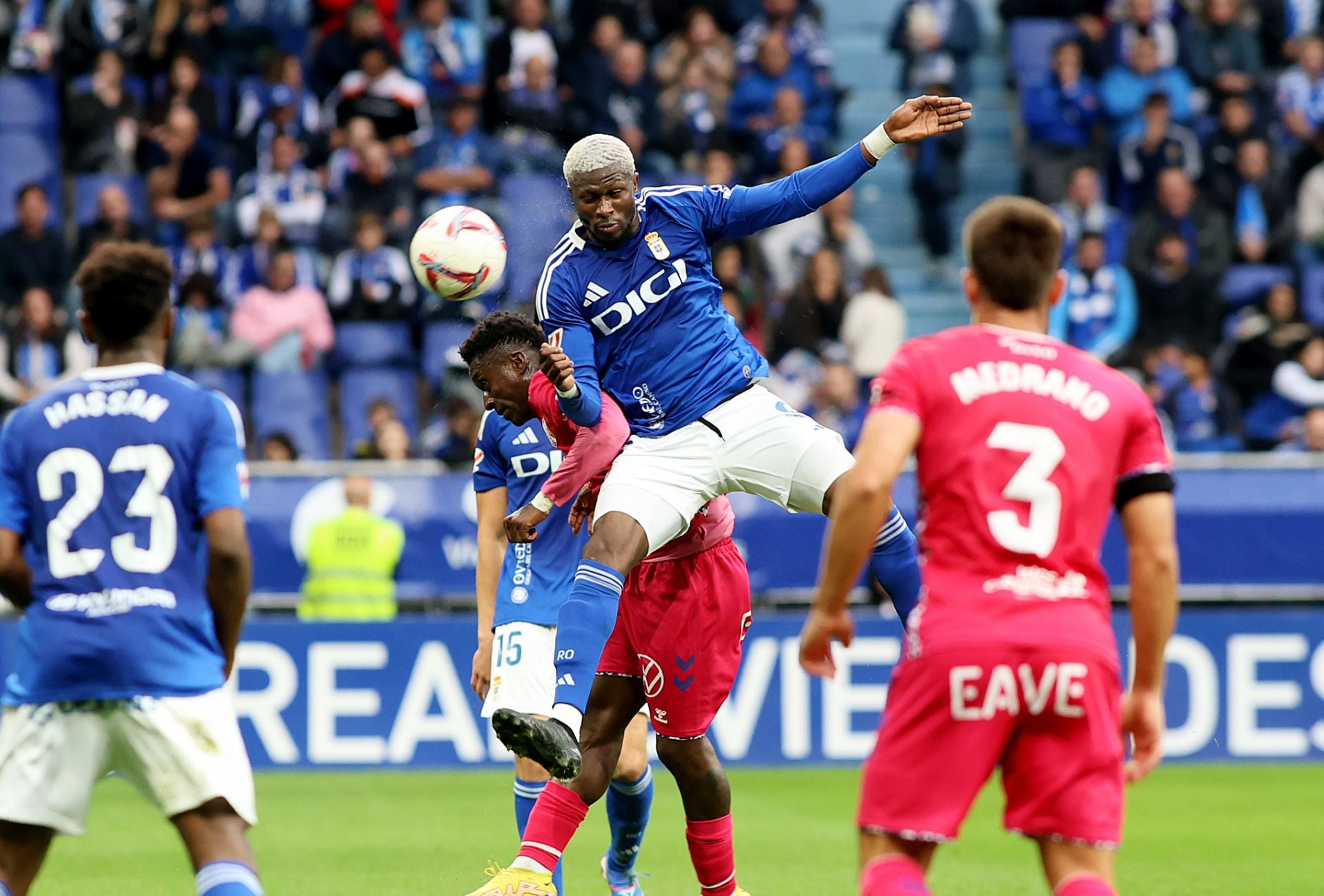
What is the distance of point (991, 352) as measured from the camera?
4645mm

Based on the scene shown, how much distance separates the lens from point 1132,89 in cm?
1845

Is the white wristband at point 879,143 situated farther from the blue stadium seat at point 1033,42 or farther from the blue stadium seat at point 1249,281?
the blue stadium seat at point 1033,42

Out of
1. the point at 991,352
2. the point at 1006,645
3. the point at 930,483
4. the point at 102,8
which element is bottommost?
the point at 1006,645

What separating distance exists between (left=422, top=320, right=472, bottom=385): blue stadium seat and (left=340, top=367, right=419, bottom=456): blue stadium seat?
7.6 inches

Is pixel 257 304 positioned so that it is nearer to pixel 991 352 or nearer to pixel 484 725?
pixel 484 725

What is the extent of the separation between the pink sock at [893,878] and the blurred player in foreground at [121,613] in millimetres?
1583

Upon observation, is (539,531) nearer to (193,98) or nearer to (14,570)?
(14,570)

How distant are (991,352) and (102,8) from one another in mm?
15744

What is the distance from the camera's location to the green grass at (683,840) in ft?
27.9

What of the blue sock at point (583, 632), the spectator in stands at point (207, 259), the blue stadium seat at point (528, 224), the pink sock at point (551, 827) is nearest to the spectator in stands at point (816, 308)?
the blue stadium seat at point (528, 224)

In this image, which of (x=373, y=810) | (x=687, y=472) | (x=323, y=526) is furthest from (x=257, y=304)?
(x=687, y=472)

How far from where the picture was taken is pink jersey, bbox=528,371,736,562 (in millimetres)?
6809

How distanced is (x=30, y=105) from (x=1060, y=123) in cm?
1041

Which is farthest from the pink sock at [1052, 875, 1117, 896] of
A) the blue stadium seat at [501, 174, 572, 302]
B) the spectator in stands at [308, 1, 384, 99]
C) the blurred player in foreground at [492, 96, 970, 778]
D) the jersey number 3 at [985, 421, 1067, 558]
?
the spectator in stands at [308, 1, 384, 99]
